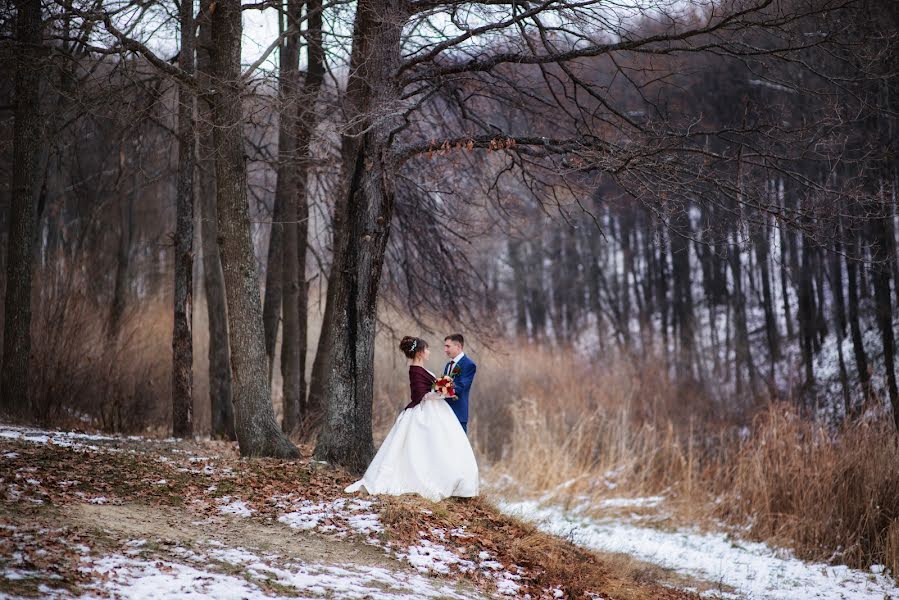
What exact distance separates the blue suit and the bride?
331 mm

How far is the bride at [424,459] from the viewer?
8.96 m

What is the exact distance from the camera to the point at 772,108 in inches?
399

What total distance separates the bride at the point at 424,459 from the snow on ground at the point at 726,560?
1.65m

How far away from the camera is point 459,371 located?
370 inches

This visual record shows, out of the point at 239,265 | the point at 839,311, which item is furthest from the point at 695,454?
the point at 239,265

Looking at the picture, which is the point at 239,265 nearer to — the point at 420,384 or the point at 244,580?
the point at 420,384

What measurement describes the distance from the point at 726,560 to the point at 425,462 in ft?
16.7

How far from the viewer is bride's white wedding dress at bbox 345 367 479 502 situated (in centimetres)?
896

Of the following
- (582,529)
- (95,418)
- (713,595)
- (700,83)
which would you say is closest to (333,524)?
(713,595)

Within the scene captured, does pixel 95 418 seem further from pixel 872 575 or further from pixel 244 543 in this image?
pixel 872 575

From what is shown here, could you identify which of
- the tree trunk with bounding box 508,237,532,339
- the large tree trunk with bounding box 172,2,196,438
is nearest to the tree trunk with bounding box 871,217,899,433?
the large tree trunk with bounding box 172,2,196,438

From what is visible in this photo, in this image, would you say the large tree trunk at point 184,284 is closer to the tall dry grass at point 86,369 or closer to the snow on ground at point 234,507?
the tall dry grass at point 86,369

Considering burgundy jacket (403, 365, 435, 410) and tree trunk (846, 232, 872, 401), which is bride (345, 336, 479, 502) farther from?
tree trunk (846, 232, 872, 401)

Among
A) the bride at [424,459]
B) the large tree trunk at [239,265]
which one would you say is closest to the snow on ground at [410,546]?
the bride at [424,459]
